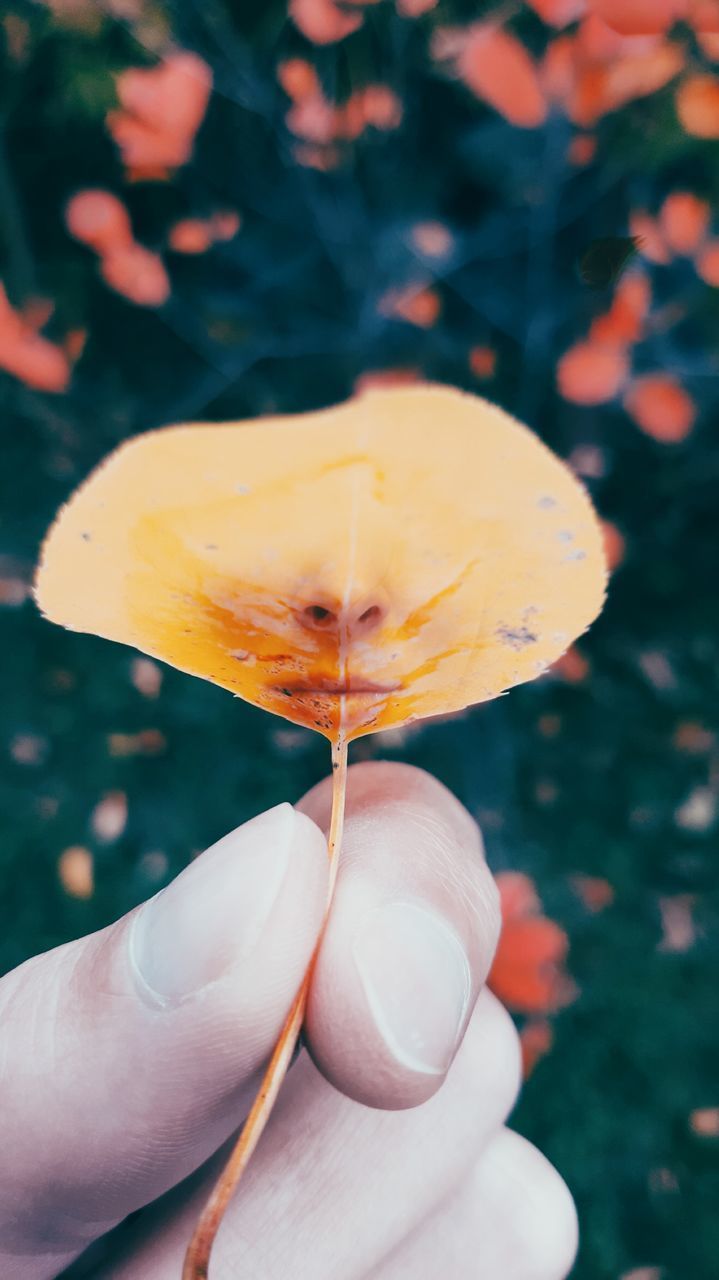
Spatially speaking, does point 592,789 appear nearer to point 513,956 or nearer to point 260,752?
point 513,956

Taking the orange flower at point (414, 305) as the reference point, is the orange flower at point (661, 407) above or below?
below

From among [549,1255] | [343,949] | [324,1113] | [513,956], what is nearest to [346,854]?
[343,949]

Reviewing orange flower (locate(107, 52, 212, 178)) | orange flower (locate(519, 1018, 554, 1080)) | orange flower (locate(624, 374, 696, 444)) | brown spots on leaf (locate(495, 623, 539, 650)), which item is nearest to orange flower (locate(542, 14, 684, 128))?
orange flower (locate(624, 374, 696, 444))

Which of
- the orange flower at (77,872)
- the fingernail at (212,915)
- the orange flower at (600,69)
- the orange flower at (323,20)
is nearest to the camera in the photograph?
the fingernail at (212,915)

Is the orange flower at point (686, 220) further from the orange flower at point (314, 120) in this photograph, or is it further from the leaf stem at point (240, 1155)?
the leaf stem at point (240, 1155)

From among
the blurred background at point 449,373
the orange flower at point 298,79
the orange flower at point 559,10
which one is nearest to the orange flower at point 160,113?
the blurred background at point 449,373

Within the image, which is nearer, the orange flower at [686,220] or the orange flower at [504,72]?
the orange flower at [504,72]
